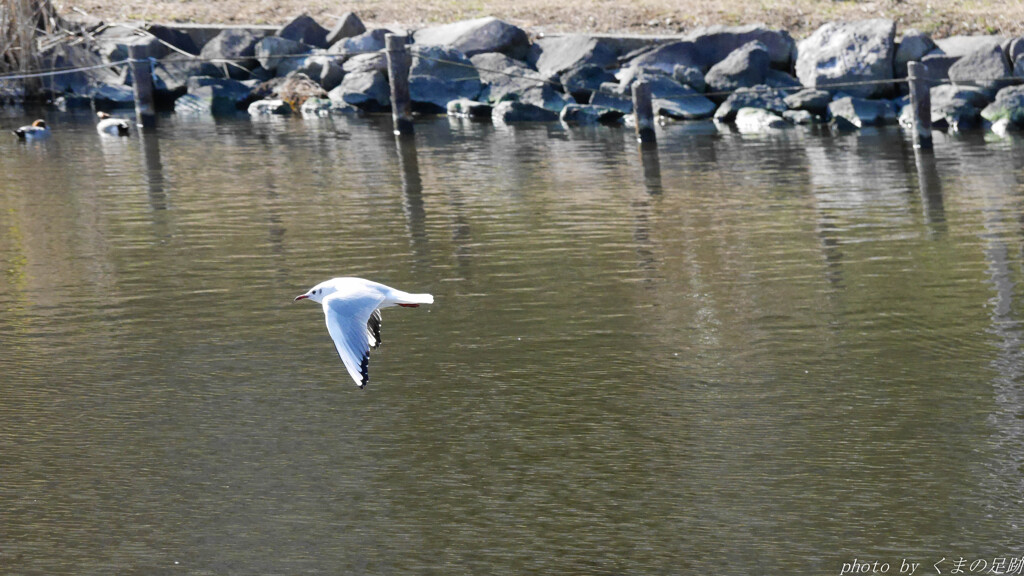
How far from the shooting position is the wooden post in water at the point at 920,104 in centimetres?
1466

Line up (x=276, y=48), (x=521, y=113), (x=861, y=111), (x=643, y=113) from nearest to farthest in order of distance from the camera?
(x=643, y=113) < (x=861, y=111) < (x=521, y=113) < (x=276, y=48)

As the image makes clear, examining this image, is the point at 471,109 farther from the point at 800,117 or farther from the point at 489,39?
the point at 800,117

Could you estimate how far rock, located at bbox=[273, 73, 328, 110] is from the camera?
71.2ft

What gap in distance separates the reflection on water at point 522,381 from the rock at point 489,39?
8.69 meters

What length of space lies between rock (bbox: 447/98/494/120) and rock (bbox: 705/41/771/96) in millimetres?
3314

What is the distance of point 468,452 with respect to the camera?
6.29 meters

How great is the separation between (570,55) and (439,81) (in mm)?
2073

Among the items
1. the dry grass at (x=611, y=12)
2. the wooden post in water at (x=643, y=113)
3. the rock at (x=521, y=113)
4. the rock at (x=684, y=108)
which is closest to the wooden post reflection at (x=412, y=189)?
the wooden post in water at (x=643, y=113)

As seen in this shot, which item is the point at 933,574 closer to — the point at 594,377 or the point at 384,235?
the point at 594,377

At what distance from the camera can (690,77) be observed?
65.3ft

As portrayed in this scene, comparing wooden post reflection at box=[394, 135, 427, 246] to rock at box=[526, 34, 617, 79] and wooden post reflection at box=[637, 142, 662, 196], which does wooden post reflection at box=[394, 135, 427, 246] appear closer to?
wooden post reflection at box=[637, 142, 662, 196]

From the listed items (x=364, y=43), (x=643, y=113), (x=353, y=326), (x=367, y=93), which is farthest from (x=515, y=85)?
(x=353, y=326)

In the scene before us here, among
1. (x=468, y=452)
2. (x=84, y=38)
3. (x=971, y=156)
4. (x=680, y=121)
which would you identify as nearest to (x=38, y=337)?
(x=468, y=452)

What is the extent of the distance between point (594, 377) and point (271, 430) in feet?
5.85
